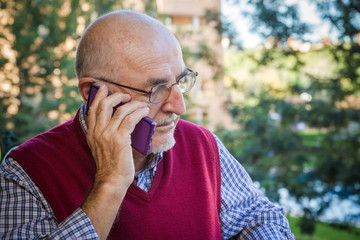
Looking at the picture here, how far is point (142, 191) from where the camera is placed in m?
1.37

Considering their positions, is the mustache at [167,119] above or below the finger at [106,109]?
below

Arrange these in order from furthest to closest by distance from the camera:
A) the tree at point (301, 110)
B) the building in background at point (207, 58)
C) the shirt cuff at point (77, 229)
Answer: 1. the building in background at point (207, 58)
2. the tree at point (301, 110)
3. the shirt cuff at point (77, 229)

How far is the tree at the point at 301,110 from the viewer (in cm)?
490

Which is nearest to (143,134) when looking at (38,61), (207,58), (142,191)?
(142,191)

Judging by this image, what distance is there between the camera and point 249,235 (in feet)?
4.79

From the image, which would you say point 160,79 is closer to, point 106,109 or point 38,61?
point 106,109

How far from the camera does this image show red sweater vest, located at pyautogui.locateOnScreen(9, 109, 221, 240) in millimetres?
1314

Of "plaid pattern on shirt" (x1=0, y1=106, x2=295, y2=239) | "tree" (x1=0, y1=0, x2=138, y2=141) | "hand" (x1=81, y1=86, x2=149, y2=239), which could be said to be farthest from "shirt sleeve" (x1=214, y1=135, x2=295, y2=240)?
"tree" (x1=0, y1=0, x2=138, y2=141)

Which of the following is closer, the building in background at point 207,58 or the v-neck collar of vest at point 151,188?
the v-neck collar of vest at point 151,188

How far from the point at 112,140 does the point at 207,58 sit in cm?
475

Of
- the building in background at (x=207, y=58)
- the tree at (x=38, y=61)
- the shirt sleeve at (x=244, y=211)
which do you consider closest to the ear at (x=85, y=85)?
the shirt sleeve at (x=244, y=211)

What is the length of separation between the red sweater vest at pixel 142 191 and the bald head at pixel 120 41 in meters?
0.28

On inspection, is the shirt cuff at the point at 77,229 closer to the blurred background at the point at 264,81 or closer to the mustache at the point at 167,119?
the mustache at the point at 167,119

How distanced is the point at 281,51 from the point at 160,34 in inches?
161
